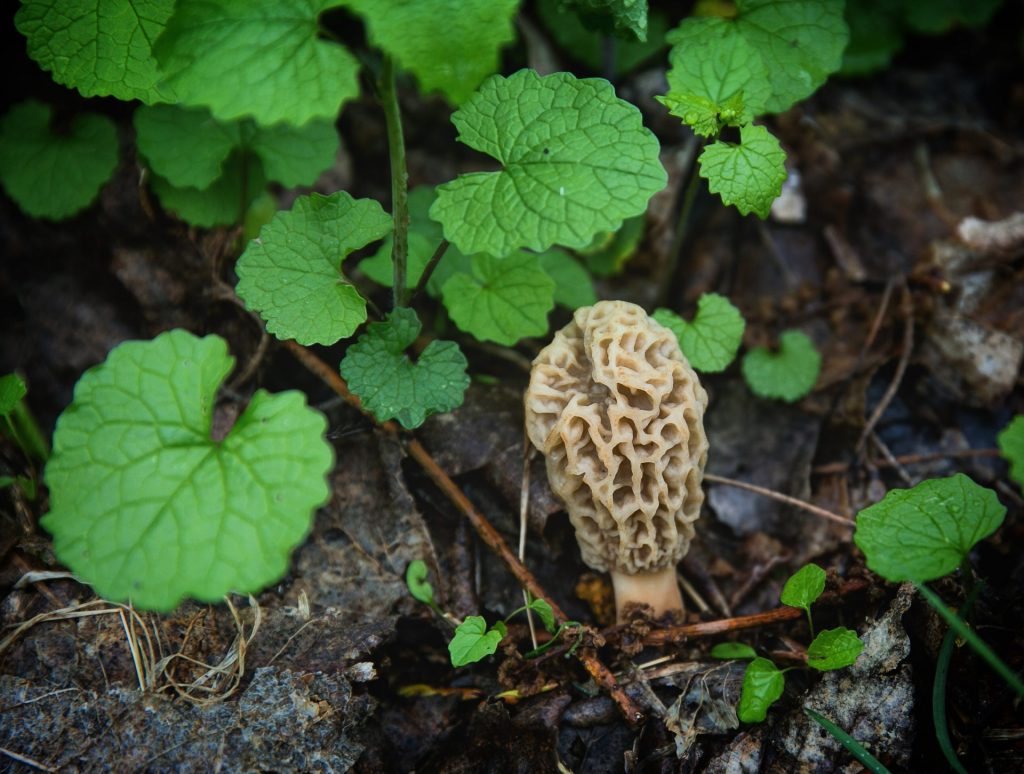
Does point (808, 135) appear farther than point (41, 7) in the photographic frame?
Yes

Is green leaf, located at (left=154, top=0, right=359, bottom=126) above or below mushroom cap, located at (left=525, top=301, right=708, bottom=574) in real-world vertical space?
above

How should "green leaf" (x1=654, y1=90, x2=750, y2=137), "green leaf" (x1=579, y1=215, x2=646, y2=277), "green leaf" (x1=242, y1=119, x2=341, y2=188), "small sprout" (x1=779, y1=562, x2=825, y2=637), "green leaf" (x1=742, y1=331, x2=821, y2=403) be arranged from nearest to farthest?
"small sprout" (x1=779, y1=562, x2=825, y2=637) < "green leaf" (x1=654, y1=90, x2=750, y2=137) < "green leaf" (x1=242, y1=119, x2=341, y2=188) < "green leaf" (x1=742, y1=331, x2=821, y2=403) < "green leaf" (x1=579, y1=215, x2=646, y2=277)

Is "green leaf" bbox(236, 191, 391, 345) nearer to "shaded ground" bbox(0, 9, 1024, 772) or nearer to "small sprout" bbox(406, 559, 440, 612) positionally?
"shaded ground" bbox(0, 9, 1024, 772)

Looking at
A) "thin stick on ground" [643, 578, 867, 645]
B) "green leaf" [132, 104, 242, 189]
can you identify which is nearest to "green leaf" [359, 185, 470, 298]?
"green leaf" [132, 104, 242, 189]

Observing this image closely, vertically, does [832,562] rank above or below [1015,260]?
below

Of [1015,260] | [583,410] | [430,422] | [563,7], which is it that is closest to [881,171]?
[1015,260]

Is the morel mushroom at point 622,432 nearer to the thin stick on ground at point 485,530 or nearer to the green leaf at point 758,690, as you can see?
the thin stick on ground at point 485,530

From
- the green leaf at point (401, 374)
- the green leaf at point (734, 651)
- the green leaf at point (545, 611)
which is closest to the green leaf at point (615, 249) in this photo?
the green leaf at point (401, 374)

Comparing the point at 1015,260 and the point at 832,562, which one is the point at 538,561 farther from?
the point at 1015,260
